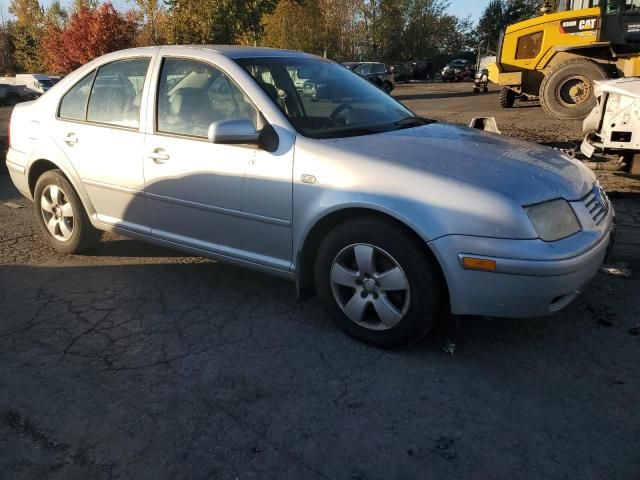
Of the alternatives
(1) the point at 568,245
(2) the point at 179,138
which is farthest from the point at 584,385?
(2) the point at 179,138

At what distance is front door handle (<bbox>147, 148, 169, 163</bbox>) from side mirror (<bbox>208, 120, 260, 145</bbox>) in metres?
0.64

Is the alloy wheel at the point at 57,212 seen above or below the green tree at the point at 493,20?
below

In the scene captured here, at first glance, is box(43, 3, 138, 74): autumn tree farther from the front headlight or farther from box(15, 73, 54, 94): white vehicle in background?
the front headlight

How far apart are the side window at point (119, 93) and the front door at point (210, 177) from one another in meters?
0.23

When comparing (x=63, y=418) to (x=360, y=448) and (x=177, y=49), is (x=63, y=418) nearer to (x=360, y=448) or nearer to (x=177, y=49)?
(x=360, y=448)

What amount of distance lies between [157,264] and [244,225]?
137 cm

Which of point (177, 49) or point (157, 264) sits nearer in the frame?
point (177, 49)

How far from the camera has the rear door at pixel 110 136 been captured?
3.88 m

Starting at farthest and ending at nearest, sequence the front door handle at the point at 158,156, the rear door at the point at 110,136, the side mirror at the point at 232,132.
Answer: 1. the rear door at the point at 110,136
2. the front door handle at the point at 158,156
3. the side mirror at the point at 232,132

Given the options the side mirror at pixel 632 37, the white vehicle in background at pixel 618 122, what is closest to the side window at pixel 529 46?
the side mirror at pixel 632 37

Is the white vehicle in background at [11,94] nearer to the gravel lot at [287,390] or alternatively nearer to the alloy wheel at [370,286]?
the gravel lot at [287,390]

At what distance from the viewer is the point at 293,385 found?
9.07ft

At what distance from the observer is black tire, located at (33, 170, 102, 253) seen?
441 cm

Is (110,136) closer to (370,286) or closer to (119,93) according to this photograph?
(119,93)
